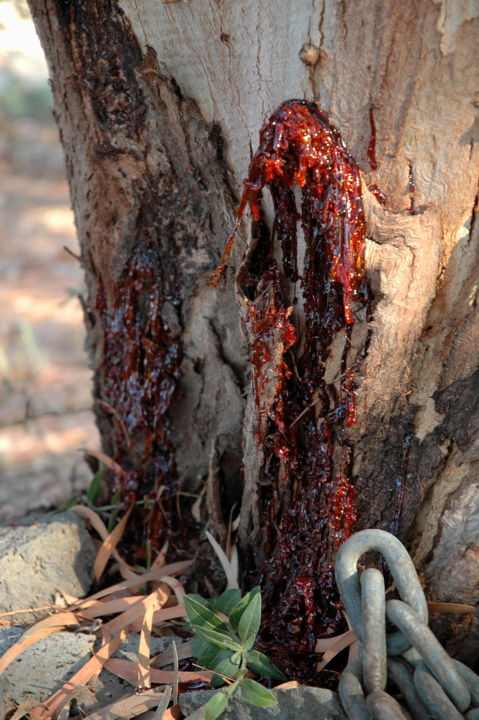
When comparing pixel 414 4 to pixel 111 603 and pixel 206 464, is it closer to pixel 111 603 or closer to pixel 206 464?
pixel 206 464

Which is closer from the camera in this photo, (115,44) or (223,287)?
(115,44)

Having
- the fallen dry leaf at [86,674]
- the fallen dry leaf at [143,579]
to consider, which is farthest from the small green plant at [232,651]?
the fallen dry leaf at [143,579]

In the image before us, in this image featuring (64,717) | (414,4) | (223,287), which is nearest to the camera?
(414,4)

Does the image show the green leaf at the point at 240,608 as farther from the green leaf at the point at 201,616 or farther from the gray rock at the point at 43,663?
the gray rock at the point at 43,663

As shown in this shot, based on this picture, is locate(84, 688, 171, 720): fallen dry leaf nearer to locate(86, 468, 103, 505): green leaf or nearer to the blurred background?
locate(86, 468, 103, 505): green leaf

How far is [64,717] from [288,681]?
47 cm

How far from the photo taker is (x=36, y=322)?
4.55 m

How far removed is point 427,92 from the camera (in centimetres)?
112

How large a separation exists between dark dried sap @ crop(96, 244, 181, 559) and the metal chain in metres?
0.78

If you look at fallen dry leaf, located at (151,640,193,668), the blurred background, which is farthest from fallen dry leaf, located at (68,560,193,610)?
the blurred background

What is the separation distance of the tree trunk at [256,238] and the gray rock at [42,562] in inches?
8.5

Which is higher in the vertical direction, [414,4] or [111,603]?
[414,4]

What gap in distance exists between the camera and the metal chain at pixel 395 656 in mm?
1092

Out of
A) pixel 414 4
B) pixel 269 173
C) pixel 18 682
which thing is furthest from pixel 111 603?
pixel 414 4
